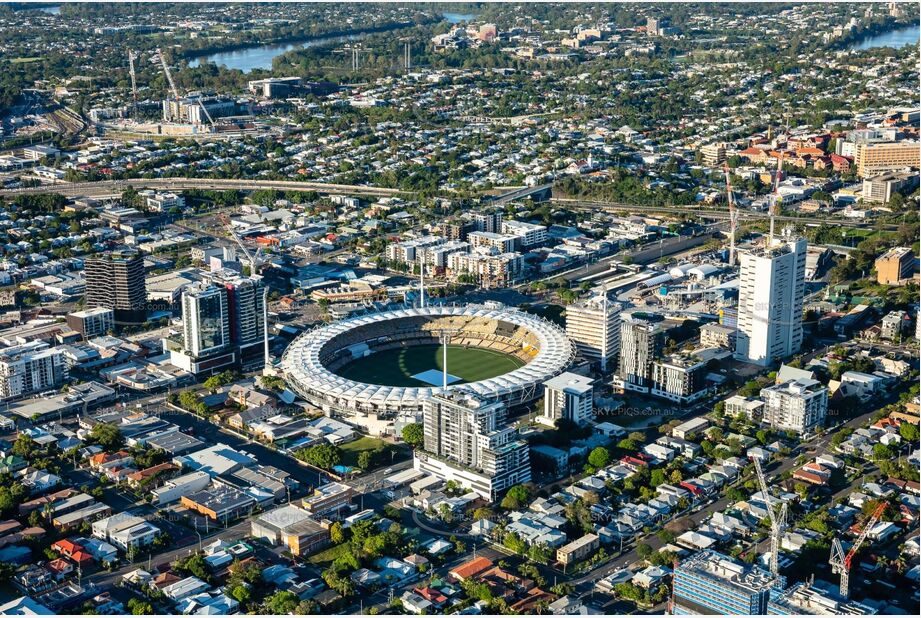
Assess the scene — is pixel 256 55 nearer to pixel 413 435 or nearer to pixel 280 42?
pixel 280 42

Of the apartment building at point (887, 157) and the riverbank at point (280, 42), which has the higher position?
the riverbank at point (280, 42)

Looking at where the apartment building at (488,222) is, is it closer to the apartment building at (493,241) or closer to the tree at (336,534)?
the apartment building at (493,241)

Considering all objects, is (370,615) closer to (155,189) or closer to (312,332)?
(312,332)

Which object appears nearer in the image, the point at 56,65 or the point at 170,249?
the point at 170,249

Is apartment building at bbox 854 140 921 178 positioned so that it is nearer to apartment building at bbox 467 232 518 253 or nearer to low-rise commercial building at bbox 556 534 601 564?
apartment building at bbox 467 232 518 253

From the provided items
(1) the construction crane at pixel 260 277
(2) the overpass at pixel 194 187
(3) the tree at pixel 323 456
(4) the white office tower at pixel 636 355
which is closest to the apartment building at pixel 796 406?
(4) the white office tower at pixel 636 355

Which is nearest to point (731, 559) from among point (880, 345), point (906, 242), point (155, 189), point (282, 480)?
point (282, 480)
